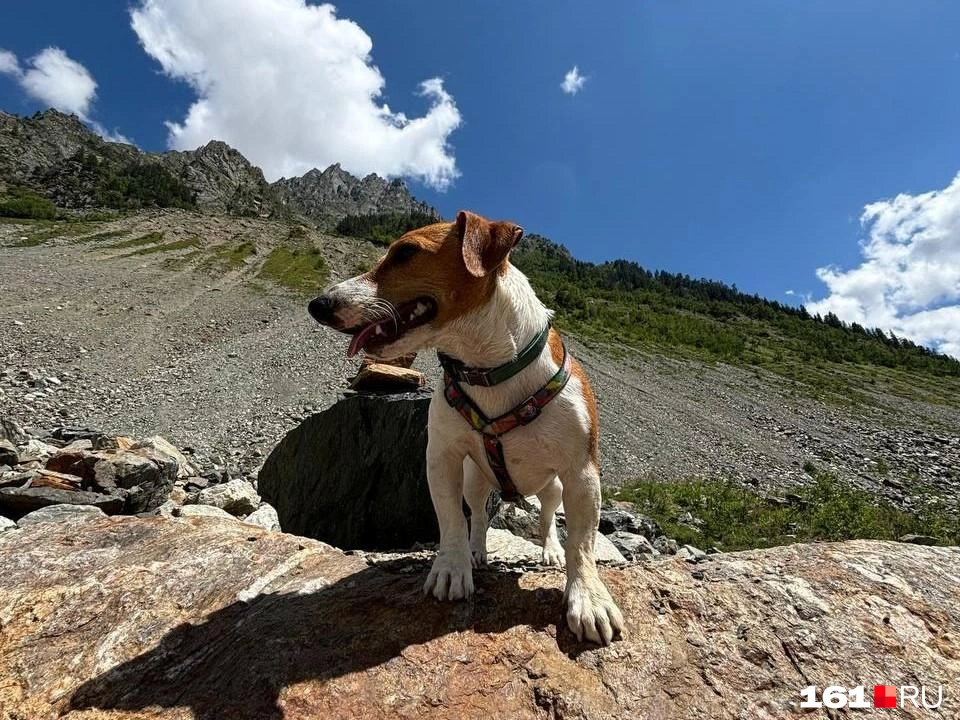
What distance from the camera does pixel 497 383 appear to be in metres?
3.04

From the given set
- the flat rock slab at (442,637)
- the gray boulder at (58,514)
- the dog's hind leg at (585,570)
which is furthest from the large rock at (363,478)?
the dog's hind leg at (585,570)

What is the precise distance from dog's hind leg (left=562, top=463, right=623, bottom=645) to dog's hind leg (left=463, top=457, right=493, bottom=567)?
3.22 ft

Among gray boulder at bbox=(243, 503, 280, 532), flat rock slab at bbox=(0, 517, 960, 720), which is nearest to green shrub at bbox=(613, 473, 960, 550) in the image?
gray boulder at bbox=(243, 503, 280, 532)

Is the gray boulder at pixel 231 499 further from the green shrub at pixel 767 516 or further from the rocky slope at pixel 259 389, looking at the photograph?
the green shrub at pixel 767 516

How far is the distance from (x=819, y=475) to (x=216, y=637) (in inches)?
762

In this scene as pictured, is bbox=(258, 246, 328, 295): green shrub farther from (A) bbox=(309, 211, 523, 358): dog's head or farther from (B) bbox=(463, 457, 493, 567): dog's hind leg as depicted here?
(A) bbox=(309, 211, 523, 358): dog's head

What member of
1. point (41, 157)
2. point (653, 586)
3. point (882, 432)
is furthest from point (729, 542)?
point (41, 157)

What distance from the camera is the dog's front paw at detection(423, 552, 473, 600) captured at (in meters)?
2.85

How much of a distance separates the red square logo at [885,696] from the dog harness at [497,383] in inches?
77.3

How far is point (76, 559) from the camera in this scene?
10.6 ft

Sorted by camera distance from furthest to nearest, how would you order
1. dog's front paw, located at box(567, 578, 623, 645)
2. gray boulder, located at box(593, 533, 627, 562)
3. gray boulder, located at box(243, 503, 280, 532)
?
1. gray boulder, located at box(243, 503, 280, 532)
2. gray boulder, located at box(593, 533, 627, 562)
3. dog's front paw, located at box(567, 578, 623, 645)

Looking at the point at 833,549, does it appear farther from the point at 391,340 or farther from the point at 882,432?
the point at 882,432

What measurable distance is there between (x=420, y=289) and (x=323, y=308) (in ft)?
1.82

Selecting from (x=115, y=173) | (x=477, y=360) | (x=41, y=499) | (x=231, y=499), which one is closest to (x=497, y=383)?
(x=477, y=360)
